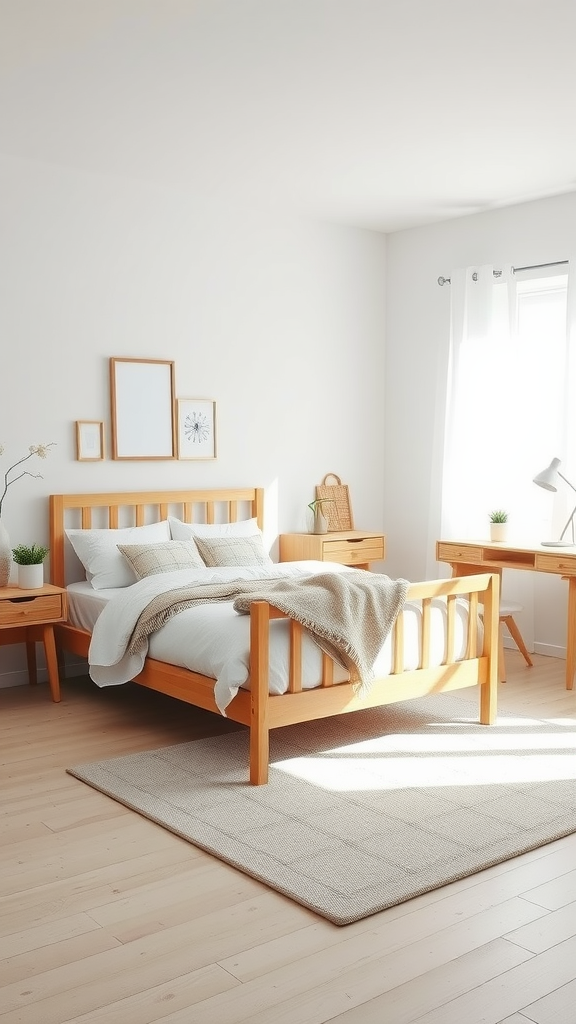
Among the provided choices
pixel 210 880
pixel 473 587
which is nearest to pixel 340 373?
pixel 473 587

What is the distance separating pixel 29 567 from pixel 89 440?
90 centimetres

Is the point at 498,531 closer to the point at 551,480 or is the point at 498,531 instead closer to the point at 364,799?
the point at 551,480

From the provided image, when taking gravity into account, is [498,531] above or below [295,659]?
above

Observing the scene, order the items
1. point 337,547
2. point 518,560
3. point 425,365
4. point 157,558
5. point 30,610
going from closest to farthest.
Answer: point 30,610, point 157,558, point 518,560, point 337,547, point 425,365

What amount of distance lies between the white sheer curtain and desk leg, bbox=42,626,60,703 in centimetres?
263

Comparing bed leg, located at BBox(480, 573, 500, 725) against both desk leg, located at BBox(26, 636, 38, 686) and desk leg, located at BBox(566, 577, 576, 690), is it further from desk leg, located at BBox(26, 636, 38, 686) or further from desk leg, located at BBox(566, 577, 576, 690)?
desk leg, located at BBox(26, 636, 38, 686)

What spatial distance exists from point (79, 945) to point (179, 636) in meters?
1.66

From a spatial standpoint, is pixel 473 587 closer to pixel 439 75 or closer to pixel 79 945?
pixel 439 75

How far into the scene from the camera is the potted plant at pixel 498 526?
5.67 metres

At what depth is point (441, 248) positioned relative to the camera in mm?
6359

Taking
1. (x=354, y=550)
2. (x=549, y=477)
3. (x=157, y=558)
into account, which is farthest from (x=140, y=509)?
(x=549, y=477)

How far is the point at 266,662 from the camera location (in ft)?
11.6

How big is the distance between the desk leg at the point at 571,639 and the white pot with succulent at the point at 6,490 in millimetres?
2815

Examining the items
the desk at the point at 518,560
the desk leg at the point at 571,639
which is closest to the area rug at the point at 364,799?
→ the desk leg at the point at 571,639
